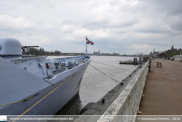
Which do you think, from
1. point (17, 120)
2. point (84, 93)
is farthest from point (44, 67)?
point (84, 93)

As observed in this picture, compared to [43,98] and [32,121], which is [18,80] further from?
[32,121]

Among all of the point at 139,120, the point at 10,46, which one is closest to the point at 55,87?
the point at 10,46

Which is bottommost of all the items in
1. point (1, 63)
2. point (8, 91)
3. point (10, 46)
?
point (8, 91)

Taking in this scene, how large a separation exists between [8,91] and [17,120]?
1.29 m

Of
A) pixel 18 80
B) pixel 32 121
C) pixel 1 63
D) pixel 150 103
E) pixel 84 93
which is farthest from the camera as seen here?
pixel 84 93

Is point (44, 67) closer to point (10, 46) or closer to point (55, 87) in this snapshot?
point (55, 87)

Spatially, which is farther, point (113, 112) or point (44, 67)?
point (44, 67)

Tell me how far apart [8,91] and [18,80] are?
50 cm

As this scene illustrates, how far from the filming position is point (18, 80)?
4914 millimetres

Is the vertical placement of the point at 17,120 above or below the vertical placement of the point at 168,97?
below

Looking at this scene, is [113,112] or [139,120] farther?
[139,120]

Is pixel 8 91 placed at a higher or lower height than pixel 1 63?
→ lower

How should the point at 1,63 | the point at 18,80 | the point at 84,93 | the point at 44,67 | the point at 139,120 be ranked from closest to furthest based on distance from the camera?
the point at 139,120 → the point at 1,63 → the point at 18,80 → the point at 44,67 → the point at 84,93

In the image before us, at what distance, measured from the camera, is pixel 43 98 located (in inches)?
247
